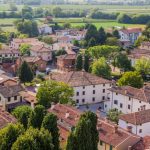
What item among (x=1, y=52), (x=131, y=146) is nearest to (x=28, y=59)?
(x=1, y=52)

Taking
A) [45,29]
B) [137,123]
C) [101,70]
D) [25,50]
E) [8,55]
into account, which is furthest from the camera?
[45,29]

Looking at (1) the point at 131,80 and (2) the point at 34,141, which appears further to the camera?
(1) the point at 131,80

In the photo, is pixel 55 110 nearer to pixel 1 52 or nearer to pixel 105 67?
pixel 105 67

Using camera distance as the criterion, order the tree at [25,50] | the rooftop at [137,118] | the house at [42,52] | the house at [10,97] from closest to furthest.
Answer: the rooftop at [137,118] < the house at [10,97] < the house at [42,52] < the tree at [25,50]

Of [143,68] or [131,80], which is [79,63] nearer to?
[143,68]

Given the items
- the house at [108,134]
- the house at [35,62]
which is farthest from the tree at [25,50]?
the house at [108,134]

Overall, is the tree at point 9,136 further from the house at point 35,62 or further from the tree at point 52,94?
the house at point 35,62

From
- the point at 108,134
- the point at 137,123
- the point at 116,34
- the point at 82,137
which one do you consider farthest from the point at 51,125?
the point at 116,34
